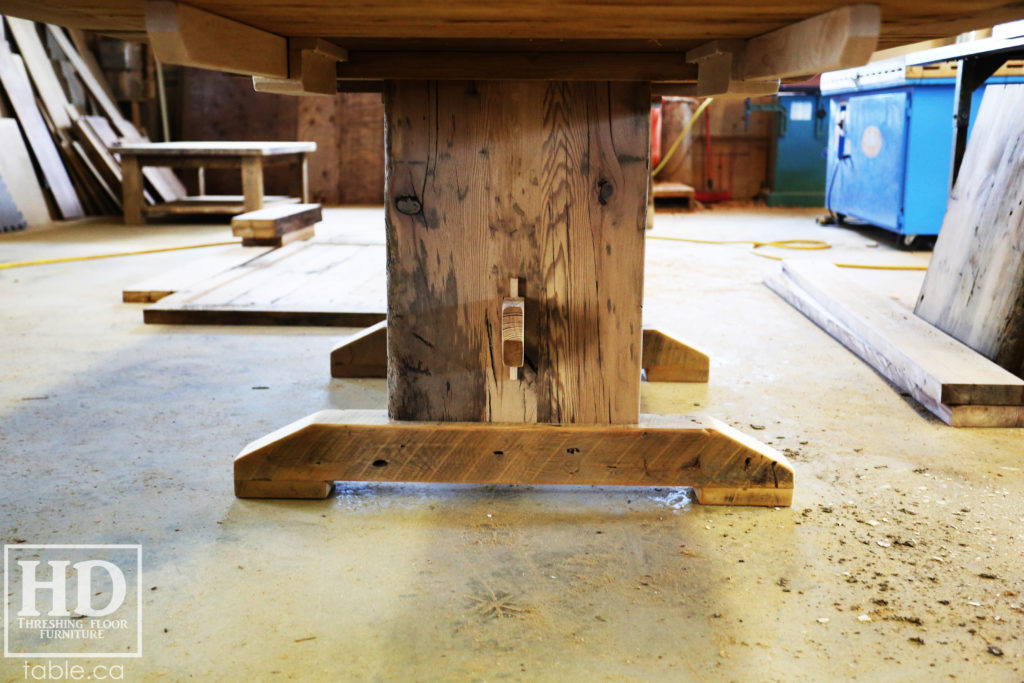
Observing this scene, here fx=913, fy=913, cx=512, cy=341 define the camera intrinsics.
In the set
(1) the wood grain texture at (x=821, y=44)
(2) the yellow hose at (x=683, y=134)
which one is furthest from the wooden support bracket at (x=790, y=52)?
(2) the yellow hose at (x=683, y=134)

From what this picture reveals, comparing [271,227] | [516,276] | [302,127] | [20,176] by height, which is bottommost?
[271,227]

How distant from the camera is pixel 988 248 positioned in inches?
103

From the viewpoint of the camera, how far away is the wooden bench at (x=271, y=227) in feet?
15.3

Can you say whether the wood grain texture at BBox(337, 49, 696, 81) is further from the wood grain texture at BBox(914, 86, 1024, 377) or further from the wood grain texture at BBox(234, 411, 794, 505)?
the wood grain texture at BBox(914, 86, 1024, 377)

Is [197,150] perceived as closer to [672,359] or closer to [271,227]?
[271,227]

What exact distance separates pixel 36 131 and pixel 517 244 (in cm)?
595

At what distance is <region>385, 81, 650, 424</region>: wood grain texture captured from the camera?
5.43ft

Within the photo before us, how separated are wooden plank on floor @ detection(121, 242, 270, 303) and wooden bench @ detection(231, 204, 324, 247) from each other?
0.24m

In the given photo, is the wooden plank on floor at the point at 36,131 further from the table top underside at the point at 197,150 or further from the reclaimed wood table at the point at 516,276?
the reclaimed wood table at the point at 516,276

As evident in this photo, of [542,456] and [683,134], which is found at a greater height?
[683,134]

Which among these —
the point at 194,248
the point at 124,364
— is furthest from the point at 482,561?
the point at 194,248

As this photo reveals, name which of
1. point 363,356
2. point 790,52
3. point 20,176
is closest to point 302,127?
point 20,176

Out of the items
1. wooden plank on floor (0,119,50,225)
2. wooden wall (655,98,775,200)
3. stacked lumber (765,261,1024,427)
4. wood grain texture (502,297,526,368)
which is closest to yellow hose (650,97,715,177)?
wooden wall (655,98,775,200)

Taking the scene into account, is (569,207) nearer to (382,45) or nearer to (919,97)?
(382,45)
